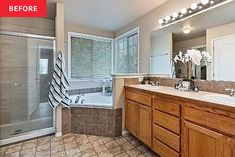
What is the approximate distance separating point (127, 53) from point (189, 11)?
198cm

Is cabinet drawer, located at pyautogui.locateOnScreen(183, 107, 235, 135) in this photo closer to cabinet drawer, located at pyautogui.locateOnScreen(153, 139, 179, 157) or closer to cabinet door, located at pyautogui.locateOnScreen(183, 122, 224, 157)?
cabinet door, located at pyautogui.locateOnScreen(183, 122, 224, 157)

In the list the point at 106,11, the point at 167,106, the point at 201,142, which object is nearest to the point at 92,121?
the point at 167,106

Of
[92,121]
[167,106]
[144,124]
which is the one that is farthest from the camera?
[92,121]

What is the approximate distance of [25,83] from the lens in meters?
3.12

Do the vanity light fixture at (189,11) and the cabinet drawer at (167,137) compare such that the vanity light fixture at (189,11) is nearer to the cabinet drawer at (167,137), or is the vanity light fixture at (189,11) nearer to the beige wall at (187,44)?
the beige wall at (187,44)

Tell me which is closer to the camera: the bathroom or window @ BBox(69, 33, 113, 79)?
the bathroom

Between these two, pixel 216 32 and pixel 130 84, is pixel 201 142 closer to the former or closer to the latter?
pixel 216 32

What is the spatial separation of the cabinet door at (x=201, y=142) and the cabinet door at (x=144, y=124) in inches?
24.2

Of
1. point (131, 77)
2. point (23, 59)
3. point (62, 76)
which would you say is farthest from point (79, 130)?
point (23, 59)

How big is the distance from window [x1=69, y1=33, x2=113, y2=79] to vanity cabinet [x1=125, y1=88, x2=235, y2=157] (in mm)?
1987

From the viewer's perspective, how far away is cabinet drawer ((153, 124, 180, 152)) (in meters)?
1.75

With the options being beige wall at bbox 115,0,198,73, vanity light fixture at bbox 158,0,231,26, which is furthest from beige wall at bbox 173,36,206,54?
beige wall at bbox 115,0,198,73

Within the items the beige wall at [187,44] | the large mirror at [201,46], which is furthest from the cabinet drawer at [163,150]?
the beige wall at [187,44]

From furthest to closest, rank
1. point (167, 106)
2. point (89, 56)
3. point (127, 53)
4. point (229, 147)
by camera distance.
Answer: point (89, 56), point (127, 53), point (167, 106), point (229, 147)
